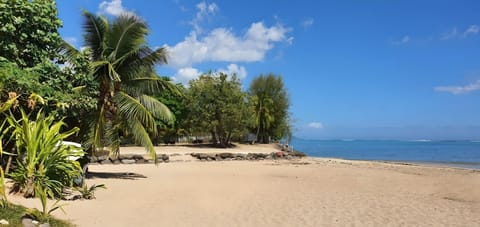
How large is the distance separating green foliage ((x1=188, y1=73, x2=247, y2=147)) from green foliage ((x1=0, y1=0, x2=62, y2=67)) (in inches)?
966

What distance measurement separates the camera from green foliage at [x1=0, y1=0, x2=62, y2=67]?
379 inches

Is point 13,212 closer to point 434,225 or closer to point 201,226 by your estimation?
point 201,226

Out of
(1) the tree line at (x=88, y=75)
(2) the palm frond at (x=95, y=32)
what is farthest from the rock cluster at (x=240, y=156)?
(2) the palm frond at (x=95, y=32)

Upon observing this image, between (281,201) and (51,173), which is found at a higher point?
(51,173)

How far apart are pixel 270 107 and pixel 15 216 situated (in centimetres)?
3883

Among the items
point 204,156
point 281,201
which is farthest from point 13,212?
point 204,156

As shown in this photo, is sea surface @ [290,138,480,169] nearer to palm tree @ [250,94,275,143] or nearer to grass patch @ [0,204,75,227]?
palm tree @ [250,94,275,143]

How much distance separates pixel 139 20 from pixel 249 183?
23.1 ft

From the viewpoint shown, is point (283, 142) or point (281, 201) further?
point (283, 142)

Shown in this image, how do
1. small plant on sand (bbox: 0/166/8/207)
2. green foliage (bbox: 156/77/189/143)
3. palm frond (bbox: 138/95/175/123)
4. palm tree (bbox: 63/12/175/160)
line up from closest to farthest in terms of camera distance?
small plant on sand (bbox: 0/166/8/207)
palm tree (bbox: 63/12/175/160)
palm frond (bbox: 138/95/175/123)
green foliage (bbox: 156/77/189/143)

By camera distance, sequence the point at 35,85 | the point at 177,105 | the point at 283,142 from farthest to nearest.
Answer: the point at 283,142 < the point at 177,105 < the point at 35,85

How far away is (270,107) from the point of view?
147ft

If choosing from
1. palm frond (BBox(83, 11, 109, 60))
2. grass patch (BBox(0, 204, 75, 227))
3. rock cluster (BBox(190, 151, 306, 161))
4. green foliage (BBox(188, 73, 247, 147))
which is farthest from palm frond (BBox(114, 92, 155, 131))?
green foliage (BBox(188, 73, 247, 147))

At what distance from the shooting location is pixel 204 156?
2755 centimetres
